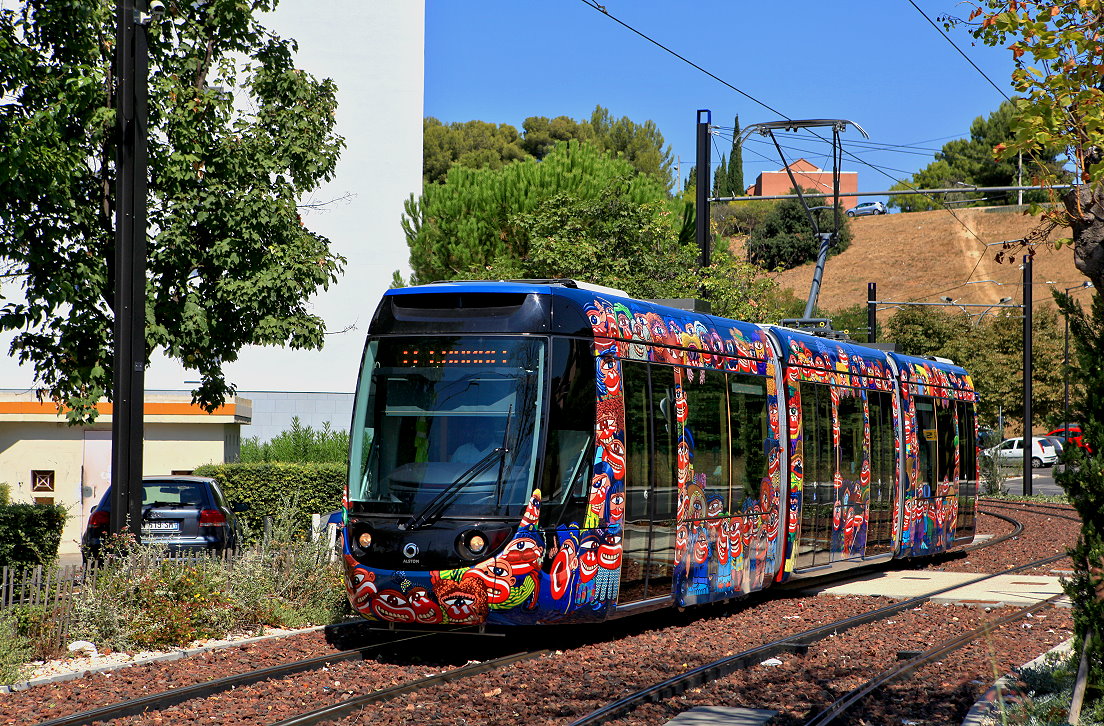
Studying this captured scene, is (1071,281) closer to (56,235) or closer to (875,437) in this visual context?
(875,437)

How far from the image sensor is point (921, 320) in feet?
225

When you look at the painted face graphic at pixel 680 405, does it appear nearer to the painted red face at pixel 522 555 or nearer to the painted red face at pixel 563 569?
the painted red face at pixel 563 569

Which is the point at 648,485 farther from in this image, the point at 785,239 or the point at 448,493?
the point at 785,239

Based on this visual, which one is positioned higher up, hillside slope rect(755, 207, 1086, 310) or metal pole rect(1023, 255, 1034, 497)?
hillside slope rect(755, 207, 1086, 310)

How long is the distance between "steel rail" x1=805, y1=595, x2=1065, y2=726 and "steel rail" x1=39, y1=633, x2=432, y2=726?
12.8 ft

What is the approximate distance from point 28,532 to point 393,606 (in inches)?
300

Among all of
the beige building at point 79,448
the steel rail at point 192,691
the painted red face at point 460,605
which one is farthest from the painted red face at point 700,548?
the beige building at point 79,448

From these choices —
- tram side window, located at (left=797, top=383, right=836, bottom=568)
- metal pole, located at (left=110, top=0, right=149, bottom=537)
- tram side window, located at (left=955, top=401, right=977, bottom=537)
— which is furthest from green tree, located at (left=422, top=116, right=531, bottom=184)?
metal pole, located at (left=110, top=0, right=149, bottom=537)

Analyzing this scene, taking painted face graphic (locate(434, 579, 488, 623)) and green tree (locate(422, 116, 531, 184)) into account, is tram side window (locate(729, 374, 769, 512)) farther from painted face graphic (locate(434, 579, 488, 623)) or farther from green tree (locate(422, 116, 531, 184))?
green tree (locate(422, 116, 531, 184))

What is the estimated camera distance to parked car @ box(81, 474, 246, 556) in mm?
15539

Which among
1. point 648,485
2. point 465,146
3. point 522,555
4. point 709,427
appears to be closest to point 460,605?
point 522,555

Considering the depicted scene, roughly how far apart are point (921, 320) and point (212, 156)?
58.9 m

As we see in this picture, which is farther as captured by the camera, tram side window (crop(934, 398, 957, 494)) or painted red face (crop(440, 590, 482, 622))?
tram side window (crop(934, 398, 957, 494))

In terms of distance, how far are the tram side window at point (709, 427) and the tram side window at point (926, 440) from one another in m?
6.56
